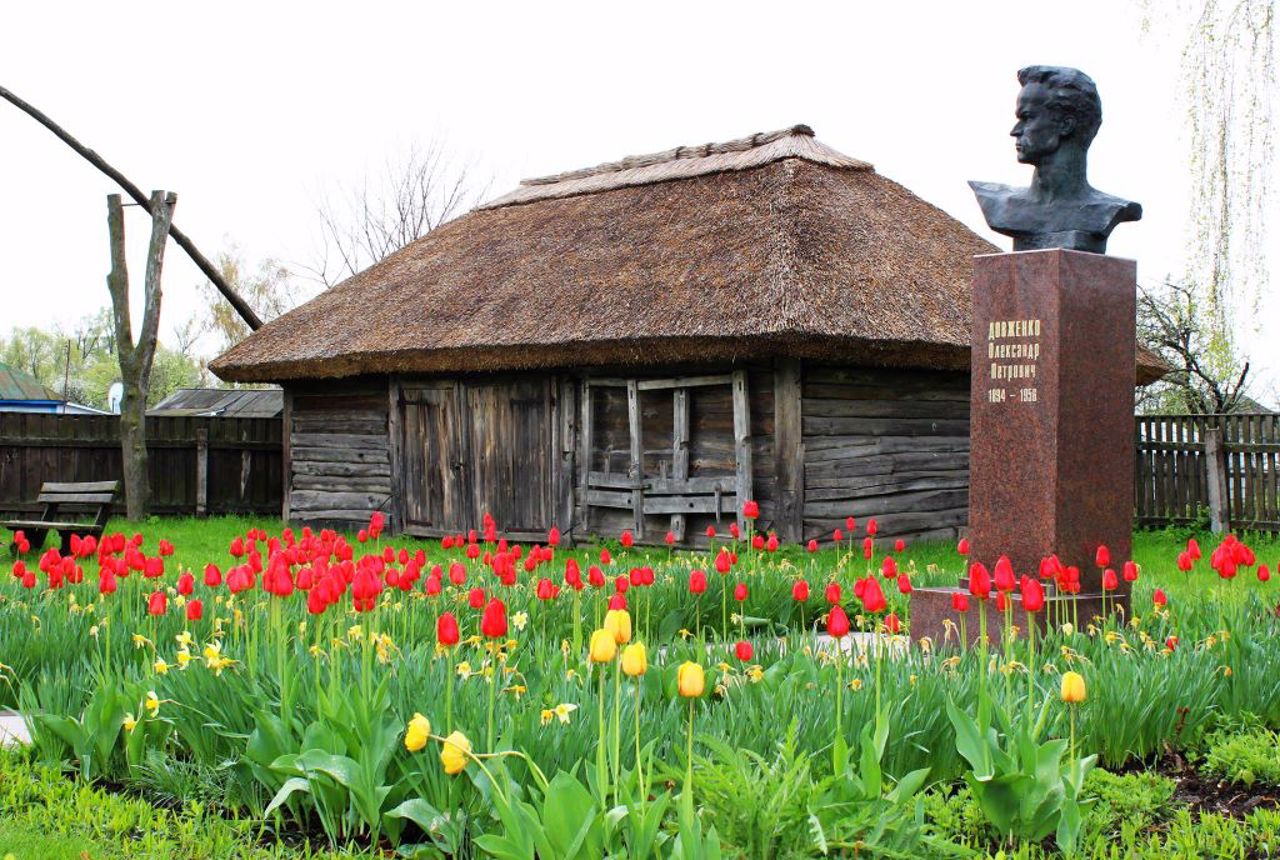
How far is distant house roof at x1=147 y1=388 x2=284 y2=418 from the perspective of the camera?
114 ft

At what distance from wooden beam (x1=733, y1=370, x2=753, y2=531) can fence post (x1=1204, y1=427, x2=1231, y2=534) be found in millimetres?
6307

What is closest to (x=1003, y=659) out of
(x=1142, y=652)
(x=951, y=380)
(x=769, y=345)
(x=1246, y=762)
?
(x=1142, y=652)

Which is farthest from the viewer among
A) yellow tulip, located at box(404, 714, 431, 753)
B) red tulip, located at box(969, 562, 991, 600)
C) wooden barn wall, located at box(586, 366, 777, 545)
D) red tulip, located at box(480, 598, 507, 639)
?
wooden barn wall, located at box(586, 366, 777, 545)

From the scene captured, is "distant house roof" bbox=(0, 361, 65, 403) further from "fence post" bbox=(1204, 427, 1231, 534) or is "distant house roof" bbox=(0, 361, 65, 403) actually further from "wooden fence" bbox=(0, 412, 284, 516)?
"fence post" bbox=(1204, 427, 1231, 534)

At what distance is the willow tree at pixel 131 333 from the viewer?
19.0 m

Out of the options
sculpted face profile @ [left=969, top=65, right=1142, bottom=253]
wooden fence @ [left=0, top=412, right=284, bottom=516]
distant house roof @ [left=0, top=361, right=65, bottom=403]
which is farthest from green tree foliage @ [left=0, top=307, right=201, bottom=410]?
sculpted face profile @ [left=969, top=65, right=1142, bottom=253]

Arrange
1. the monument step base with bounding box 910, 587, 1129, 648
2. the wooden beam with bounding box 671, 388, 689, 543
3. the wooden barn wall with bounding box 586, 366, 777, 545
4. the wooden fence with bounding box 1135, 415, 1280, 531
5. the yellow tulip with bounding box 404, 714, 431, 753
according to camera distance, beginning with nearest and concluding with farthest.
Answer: the yellow tulip with bounding box 404, 714, 431, 753 < the monument step base with bounding box 910, 587, 1129, 648 < the wooden barn wall with bounding box 586, 366, 777, 545 < the wooden beam with bounding box 671, 388, 689, 543 < the wooden fence with bounding box 1135, 415, 1280, 531

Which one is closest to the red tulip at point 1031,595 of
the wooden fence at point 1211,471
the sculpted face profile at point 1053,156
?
the sculpted face profile at point 1053,156

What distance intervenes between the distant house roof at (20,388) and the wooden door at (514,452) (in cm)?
3922

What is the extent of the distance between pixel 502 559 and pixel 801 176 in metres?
10.6

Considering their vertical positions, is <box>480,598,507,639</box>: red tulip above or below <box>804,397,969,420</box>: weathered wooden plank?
below

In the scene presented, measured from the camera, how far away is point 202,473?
20.6 metres

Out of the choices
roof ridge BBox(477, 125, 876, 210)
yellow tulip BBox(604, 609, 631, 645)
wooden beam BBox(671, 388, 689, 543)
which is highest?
roof ridge BBox(477, 125, 876, 210)

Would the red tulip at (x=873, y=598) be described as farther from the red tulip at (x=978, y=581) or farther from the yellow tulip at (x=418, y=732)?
the yellow tulip at (x=418, y=732)
